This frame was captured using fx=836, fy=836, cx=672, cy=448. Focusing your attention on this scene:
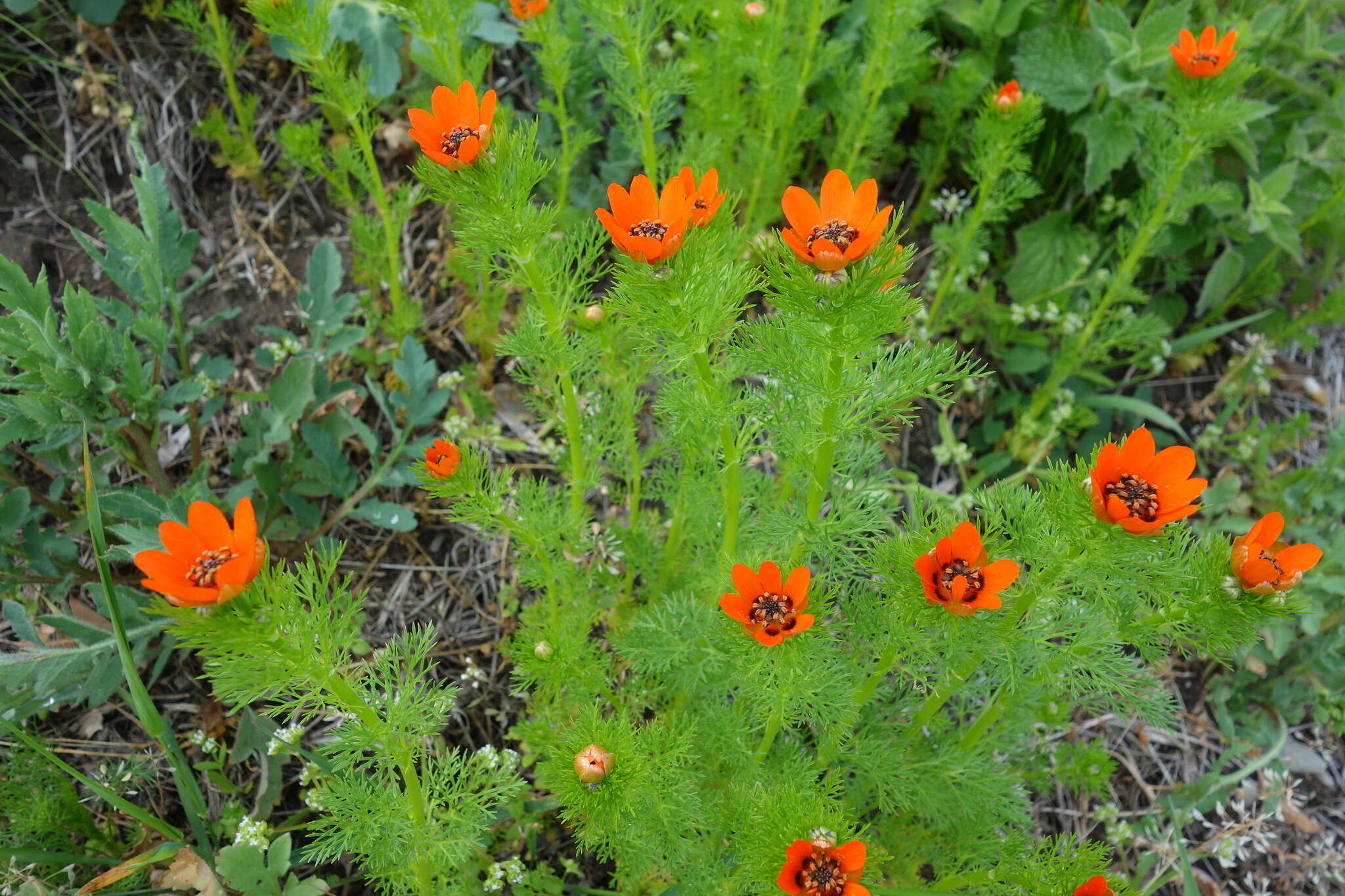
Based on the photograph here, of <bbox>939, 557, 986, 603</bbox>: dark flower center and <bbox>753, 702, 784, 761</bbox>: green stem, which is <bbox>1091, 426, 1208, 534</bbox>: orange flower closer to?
<bbox>939, 557, 986, 603</bbox>: dark flower center

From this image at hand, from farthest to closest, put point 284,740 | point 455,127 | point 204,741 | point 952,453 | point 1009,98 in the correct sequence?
1. point 952,453
2. point 1009,98
3. point 204,741
4. point 284,740
5. point 455,127

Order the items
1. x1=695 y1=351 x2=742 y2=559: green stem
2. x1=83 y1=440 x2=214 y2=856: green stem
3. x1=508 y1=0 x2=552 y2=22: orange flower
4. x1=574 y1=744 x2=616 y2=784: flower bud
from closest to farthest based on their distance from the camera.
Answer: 1. x1=574 y1=744 x2=616 y2=784: flower bud
2. x1=695 y1=351 x2=742 y2=559: green stem
3. x1=83 y1=440 x2=214 y2=856: green stem
4. x1=508 y1=0 x2=552 y2=22: orange flower

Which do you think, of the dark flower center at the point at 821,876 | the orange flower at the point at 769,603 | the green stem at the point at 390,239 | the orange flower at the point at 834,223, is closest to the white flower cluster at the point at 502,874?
the dark flower center at the point at 821,876

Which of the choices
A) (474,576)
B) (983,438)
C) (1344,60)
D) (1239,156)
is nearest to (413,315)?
(474,576)

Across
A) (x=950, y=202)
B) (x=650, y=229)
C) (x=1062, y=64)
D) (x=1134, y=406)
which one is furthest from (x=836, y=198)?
(x=1062, y=64)

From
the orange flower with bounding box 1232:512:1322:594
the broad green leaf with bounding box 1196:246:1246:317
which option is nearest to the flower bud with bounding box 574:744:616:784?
the orange flower with bounding box 1232:512:1322:594

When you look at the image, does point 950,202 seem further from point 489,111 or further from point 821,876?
point 821,876

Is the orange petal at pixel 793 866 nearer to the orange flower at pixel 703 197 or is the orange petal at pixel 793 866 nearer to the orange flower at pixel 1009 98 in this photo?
the orange flower at pixel 703 197
